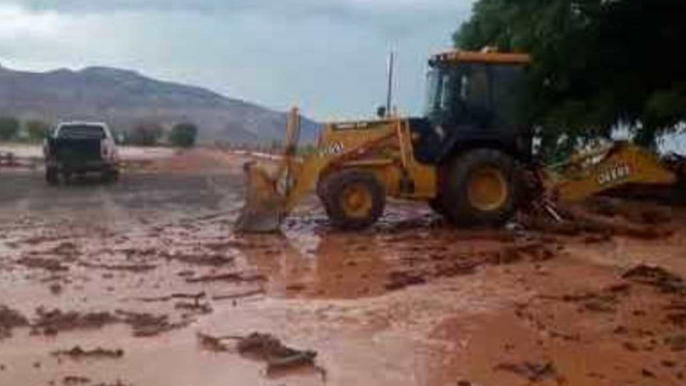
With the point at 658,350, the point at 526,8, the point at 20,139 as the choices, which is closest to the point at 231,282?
the point at 658,350

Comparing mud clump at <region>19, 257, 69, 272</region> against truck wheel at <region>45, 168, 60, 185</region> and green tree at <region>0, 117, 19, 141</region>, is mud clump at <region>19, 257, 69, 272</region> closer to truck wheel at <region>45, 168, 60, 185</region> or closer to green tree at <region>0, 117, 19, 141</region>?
truck wheel at <region>45, 168, 60, 185</region>

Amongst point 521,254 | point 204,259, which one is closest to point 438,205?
point 521,254

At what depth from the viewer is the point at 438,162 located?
2336cm

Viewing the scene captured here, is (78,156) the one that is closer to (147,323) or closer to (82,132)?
(82,132)

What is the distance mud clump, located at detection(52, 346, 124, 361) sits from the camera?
12406 mm

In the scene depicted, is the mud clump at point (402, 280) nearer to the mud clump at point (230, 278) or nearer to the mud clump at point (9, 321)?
the mud clump at point (230, 278)

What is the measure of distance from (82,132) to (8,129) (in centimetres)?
5237

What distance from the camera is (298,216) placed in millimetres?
26344

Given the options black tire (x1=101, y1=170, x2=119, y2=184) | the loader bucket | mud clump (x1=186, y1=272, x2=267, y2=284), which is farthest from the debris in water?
black tire (x1=101, y1=170, x2=119, y2=184)

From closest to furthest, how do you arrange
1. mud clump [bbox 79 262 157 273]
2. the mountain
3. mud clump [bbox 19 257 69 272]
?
mud clump [bbox 79 262 157 273], mud clump [bbox 19 257 69 272], the mountain

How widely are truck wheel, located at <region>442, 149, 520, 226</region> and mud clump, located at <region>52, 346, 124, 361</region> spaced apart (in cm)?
1125

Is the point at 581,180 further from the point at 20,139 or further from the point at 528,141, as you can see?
the point at 20,139

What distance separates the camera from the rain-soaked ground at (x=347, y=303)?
11.8 metres

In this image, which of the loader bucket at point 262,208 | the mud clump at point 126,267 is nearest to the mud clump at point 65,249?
the mud clump at point 126,267
